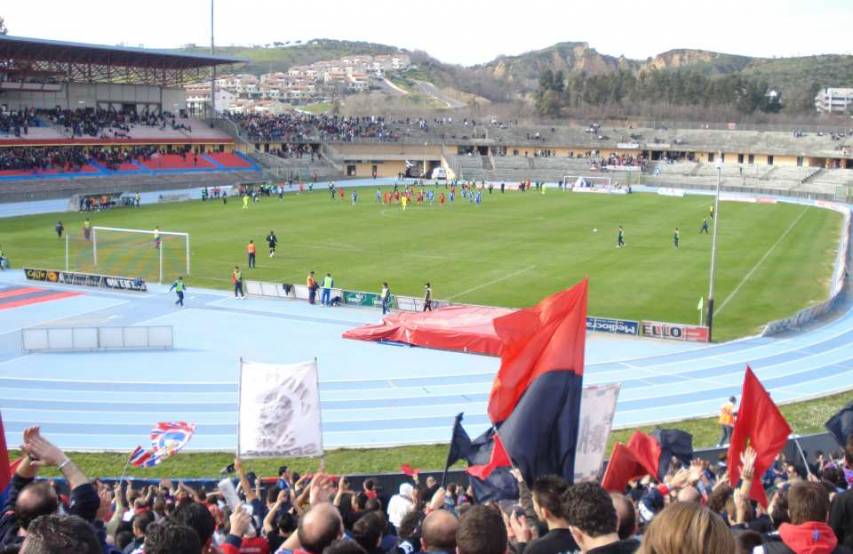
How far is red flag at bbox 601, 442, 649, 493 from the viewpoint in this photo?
9.82m

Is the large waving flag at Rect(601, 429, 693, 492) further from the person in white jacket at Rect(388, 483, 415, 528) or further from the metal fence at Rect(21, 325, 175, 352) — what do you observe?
the metal fence at Rect(21, 325, 175, 352)

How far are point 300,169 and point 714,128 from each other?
5809 centimetres

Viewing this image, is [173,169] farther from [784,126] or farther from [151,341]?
[784,126]

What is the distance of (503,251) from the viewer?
4425 centimetres

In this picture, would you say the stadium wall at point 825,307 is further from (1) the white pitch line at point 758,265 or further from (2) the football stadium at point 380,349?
(1) the white pitch line at point 758,265

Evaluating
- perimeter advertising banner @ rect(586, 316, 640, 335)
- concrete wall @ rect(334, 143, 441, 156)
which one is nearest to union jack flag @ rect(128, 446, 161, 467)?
perimeter advertising banner @ rect(586, 316, 640, 335)

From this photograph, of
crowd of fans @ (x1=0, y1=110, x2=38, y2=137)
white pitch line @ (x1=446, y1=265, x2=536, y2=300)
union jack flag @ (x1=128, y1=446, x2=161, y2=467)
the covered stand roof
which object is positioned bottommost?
white pitch line @ (x1=446, y1=265, x2=536, y2=300)

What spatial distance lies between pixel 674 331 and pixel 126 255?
23880 millimetres

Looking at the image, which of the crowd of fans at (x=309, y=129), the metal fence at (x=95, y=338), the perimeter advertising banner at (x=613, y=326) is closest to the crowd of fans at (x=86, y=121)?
the crowd of fans at (x=309, y=129)

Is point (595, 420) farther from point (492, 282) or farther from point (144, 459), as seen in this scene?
point (492, 282)

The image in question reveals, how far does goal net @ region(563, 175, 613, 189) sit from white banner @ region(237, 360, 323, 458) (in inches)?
3006

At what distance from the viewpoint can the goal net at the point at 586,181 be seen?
86875 millimetres

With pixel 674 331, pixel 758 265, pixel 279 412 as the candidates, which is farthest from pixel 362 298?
pixel 758 265

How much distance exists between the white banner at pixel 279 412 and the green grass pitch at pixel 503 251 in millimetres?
20149
